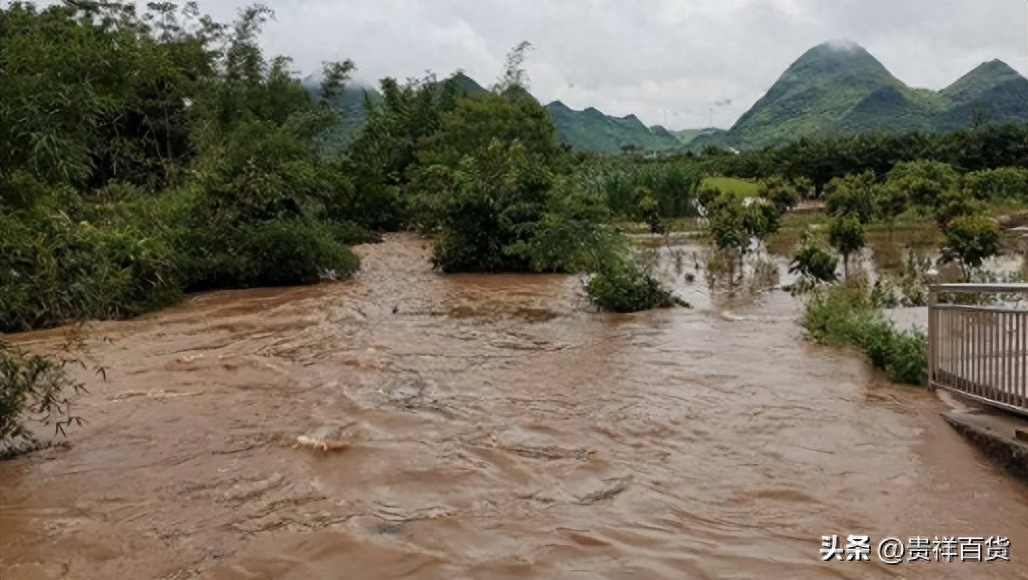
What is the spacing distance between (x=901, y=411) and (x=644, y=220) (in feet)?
49.1

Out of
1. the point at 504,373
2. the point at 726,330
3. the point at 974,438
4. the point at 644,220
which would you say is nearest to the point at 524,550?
the point at 974,438

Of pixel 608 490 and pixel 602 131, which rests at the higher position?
pixel 602 131

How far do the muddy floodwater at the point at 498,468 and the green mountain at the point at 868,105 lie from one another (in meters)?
67.5

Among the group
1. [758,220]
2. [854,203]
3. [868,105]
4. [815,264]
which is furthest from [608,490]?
[868,105]

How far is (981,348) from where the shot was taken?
5.73m

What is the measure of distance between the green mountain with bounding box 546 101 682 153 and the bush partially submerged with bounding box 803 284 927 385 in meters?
63.3

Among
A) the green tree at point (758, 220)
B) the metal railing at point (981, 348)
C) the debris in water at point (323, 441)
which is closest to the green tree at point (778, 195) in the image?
the green tree at point (758, 220)

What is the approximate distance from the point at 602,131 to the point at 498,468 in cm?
8275

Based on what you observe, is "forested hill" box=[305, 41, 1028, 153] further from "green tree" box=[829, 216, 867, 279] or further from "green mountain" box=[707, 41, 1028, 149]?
"green tree" box=[829, 216, 867, 279]

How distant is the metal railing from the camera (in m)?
5.29

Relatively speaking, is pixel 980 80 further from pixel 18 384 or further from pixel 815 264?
pixel 18 384

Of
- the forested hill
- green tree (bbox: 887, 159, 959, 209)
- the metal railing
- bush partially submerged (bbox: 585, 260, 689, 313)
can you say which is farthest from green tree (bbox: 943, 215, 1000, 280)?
the forested hill

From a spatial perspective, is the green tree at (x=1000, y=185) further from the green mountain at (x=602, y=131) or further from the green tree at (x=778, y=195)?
the green mountain at (x=602, y=131)

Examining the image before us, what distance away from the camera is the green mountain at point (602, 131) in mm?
77938
